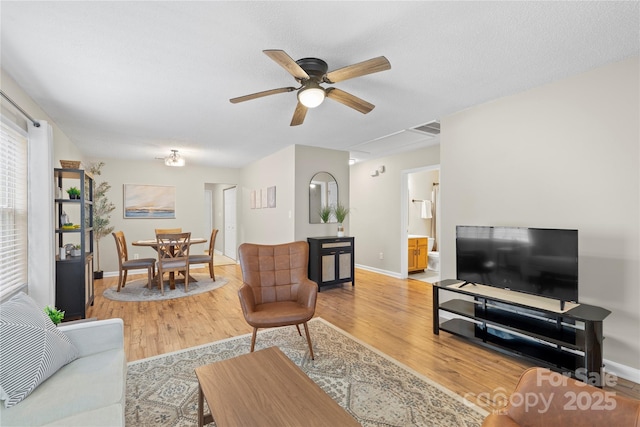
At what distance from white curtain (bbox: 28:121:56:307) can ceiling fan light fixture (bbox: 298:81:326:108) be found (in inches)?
107

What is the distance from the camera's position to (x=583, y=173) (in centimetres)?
246

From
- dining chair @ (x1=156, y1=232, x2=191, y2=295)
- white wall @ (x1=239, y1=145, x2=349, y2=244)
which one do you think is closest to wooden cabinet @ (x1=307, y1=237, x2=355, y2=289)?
white wall @ (x1=239, y1=145, x2=349, y2=244)

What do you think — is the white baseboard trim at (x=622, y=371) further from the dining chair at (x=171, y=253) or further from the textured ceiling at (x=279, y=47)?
the dining chair at (x=171, y=253)

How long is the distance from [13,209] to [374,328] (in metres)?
3.69

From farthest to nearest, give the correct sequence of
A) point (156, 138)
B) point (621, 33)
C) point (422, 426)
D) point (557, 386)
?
point (156, 138) < point (621, 33) < point (422, 426) < point (557, 386)

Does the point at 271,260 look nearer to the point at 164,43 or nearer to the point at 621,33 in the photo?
the point at 164,43

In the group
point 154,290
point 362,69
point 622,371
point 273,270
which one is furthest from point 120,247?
point 622,371

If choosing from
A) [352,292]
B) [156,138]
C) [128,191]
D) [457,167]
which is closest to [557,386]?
[457,167]

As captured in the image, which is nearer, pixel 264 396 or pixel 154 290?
pixel 264 396

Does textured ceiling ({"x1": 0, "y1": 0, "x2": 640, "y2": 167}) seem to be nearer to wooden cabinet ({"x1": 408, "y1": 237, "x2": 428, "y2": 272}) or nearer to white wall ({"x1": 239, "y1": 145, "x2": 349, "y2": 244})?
white wall ({"x1": 239, "y1": 145, "x2": 349, "y2": 244})

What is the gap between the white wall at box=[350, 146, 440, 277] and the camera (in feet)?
18.3

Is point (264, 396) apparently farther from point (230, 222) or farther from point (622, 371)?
point (230, 222)

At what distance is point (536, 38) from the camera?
197cm

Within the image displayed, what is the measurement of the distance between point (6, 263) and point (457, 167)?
446 cm
